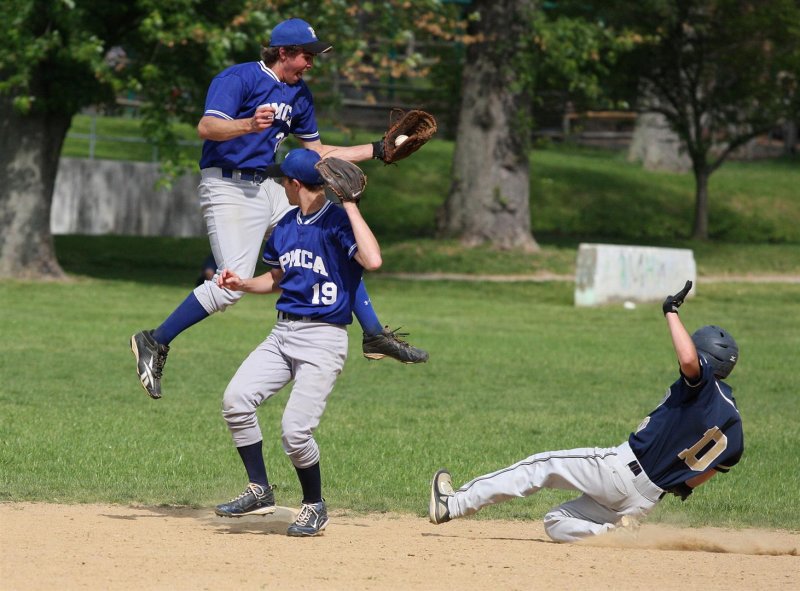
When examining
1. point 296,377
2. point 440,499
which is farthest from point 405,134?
point 440,499

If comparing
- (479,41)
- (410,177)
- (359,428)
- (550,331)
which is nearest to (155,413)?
(359,428)

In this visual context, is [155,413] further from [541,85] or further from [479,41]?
[541,85]

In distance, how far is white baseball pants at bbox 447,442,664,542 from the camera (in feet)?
21.0

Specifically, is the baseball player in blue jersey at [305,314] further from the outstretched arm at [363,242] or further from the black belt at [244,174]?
the black belt at [244,174]

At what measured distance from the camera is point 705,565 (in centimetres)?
621

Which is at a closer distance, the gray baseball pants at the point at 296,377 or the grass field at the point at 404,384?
the gray baseball pants at the point at 296,377

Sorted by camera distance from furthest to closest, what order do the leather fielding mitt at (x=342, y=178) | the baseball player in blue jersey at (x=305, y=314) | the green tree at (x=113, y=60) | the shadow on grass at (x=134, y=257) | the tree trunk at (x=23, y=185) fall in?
the shadow on grass at (x=134, y=257) < the tree trunk at (x=23, y=185) < the green tree at (x=113, y=60) < the baseball player in blue jersey at (x=305, y=314) < the leather fielding mitt at (x=342, y=178)

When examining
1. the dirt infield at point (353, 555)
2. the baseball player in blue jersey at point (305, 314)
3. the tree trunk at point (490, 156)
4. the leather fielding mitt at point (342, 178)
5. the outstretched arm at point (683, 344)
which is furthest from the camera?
the tree trunk at point (490, 156)

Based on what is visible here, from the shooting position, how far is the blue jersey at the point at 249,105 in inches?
290

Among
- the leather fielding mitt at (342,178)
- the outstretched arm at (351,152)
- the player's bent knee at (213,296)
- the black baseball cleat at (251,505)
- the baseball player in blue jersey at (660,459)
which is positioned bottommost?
the black baseball cleat at (251,505)

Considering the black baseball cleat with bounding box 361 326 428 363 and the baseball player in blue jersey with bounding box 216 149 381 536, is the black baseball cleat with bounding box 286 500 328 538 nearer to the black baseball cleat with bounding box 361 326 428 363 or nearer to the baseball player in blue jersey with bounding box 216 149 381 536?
the baseball player in blue jersey with bounding box 216 149 381 536

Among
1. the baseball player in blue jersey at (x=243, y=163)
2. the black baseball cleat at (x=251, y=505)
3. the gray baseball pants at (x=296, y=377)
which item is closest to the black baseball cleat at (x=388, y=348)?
the baseball player in blue jersey at (x=243, y=163)

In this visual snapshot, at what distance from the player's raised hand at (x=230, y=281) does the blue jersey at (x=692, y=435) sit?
6.88ft

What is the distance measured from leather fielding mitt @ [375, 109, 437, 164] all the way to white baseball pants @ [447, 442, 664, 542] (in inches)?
69.5
